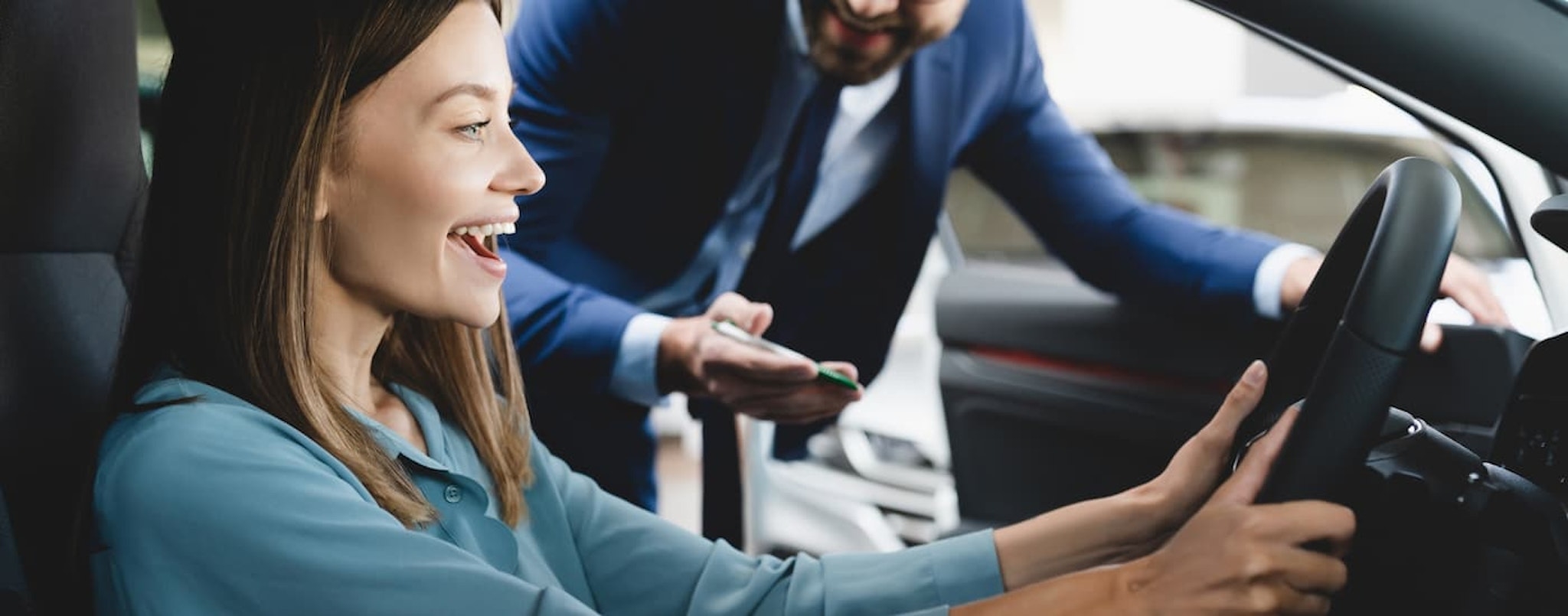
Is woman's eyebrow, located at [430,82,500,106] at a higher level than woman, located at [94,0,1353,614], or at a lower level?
higher

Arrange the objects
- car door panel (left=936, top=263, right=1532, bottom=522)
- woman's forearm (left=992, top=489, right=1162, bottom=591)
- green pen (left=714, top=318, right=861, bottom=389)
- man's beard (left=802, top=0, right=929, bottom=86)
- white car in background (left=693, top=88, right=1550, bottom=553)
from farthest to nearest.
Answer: white car in background (left=693, top=88, right=1550, bottom=553), car door panel (left=936, top=263, right=1532, bottom=522), man's beard (left=802, top=0, right=929, bottom=86), green pen (left=714, top=318, right=861, bottom=389), woman's forearm (left=992, top=489, right=1162, bottom=591)

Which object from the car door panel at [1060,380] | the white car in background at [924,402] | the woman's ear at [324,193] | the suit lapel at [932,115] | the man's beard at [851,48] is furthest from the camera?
the white car in background at [924,402]

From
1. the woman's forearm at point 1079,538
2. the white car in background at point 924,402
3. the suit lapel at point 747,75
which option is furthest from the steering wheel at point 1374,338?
the white car in background at point 924,402

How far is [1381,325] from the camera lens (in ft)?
2.58

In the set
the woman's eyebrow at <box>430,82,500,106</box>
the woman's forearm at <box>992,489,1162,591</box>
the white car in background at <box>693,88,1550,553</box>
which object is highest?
the woman's eyebrow at <box>430,82,500,106</box>

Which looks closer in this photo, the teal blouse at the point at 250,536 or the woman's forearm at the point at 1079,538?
the teal blouse at the point at 250,536

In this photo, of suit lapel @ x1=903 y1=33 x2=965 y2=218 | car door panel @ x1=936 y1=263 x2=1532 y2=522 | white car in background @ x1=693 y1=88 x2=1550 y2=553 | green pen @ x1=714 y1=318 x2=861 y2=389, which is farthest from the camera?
white car in background @ x1=693 y1=88 x2=1550 y2=553

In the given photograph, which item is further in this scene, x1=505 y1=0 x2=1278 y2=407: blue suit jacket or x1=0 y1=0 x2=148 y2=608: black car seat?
x1=505 y1=0 x2=1278 y2=407: blue suit jacket

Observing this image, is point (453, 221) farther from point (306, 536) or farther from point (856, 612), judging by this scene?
point (856, 612)

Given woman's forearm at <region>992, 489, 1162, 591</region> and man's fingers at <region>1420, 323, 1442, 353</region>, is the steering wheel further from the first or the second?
man's fingers at <region>1420, 323, 1442, 353</region>

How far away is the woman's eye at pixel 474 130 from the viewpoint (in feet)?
3.04

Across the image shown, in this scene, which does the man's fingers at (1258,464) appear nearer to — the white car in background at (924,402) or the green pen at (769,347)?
the green pen at (769,347)

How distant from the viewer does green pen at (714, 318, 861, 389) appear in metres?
1.28

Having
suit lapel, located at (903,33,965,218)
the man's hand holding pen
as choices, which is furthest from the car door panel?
the man's hand holding pen
